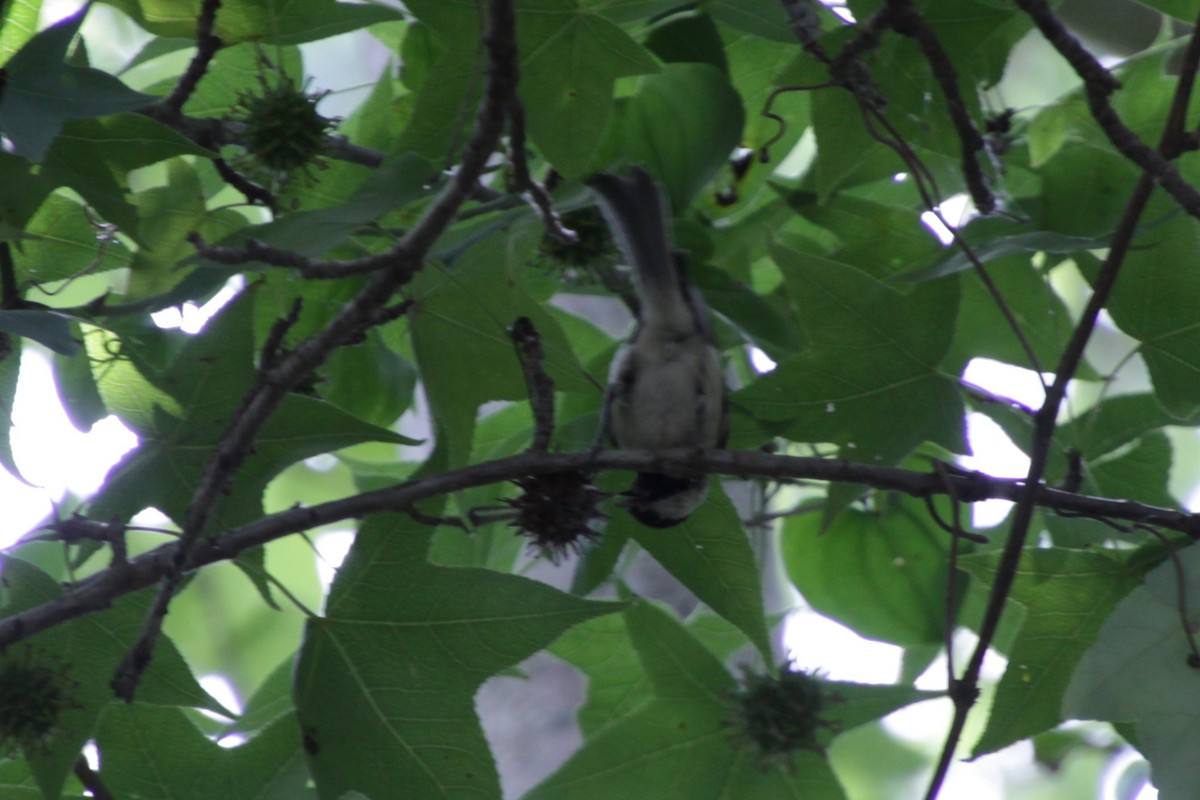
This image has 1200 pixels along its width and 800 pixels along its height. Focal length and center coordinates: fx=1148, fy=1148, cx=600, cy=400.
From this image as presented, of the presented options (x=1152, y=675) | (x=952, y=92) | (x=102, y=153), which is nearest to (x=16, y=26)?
(x=102, y=153)

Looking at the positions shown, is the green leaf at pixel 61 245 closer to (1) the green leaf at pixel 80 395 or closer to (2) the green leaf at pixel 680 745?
(1) the green leaf at pixel 80 395

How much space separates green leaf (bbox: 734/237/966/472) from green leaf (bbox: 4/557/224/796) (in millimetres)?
1015

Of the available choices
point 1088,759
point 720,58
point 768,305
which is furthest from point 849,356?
point 1088,759

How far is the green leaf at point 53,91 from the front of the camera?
4.89 feet

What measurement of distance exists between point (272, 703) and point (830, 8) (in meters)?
1.69

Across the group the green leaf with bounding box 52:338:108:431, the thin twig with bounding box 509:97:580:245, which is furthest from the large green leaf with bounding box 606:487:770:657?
the green leaf with bounding box 52:338:108:431

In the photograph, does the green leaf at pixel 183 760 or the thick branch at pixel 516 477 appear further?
the green leaf at pixel 183 760

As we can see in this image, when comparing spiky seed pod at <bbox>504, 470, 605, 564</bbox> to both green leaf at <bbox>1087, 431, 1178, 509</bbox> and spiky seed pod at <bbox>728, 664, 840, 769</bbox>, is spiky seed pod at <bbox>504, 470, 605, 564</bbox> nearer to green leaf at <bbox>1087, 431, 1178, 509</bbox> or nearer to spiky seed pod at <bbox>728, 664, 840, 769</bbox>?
spiky seed pod at <bbox>728, 664, 840, 769</bbox>

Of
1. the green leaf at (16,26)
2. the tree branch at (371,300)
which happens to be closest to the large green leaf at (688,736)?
the tree branch at (371,300)

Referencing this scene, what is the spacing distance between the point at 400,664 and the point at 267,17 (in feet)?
3.64

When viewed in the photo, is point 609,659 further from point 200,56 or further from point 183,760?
point 200,56

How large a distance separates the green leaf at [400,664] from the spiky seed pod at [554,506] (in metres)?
0.10

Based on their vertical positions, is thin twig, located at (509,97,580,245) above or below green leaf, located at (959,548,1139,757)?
above

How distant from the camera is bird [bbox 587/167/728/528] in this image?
198 centimetres
